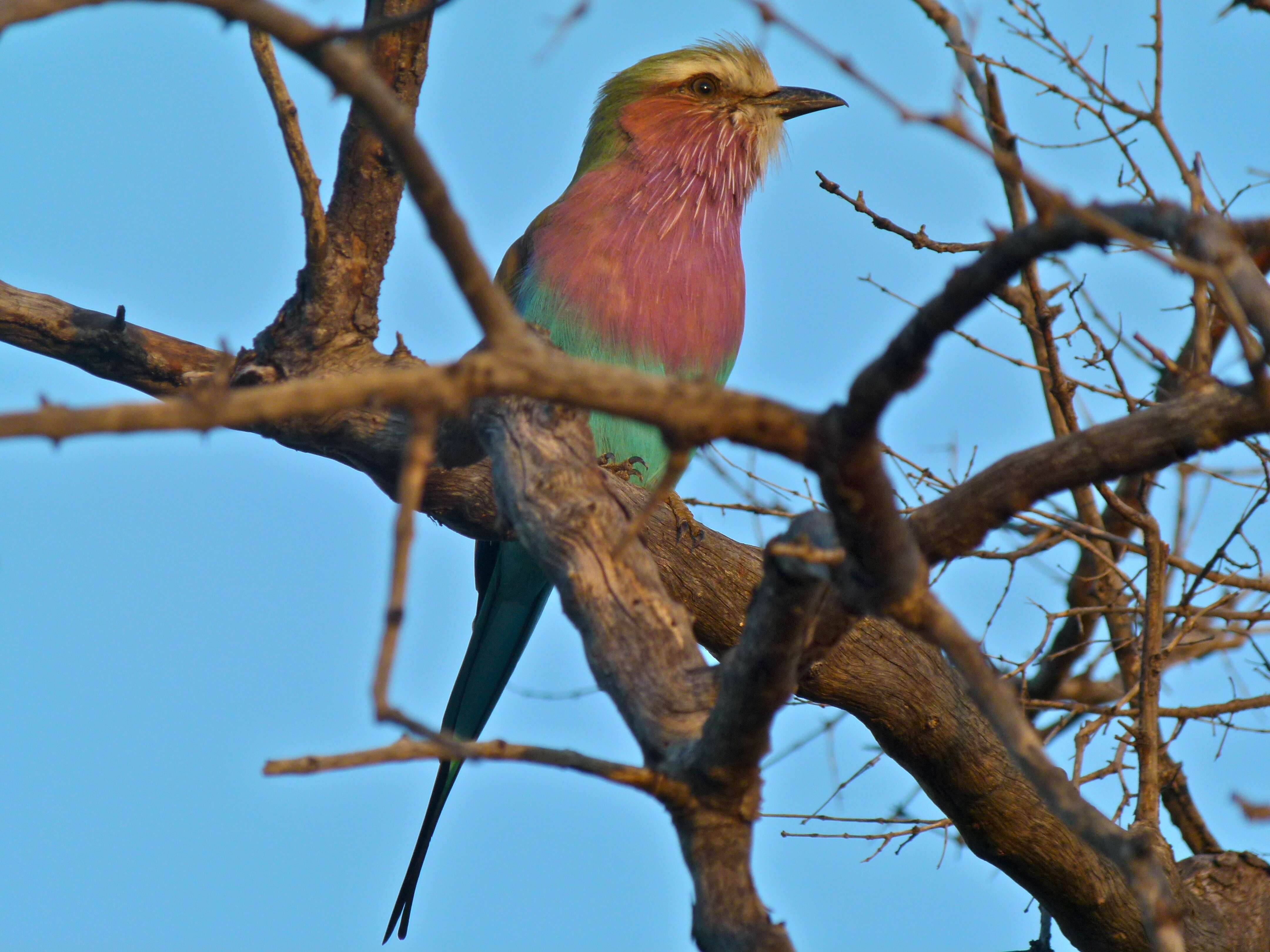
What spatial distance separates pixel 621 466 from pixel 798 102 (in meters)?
1.83

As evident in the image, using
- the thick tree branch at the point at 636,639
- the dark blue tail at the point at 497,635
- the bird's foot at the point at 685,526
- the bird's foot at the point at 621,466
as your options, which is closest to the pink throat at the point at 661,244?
the bird's foot at the point at 621,466

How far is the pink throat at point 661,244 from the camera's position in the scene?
3.64m

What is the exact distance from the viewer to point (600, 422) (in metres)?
3.71

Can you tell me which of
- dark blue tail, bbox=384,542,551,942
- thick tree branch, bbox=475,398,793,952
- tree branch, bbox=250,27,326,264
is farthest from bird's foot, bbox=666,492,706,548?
tree branch, bbox=250,27,326,264

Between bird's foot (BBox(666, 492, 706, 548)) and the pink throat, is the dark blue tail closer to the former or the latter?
bird's foot (BBox(666, 492, 706, 548))

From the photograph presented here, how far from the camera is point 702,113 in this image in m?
4.25

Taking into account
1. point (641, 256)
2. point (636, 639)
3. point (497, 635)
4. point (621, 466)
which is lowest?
point (636, 639)

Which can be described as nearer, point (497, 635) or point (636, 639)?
point (636, 639)

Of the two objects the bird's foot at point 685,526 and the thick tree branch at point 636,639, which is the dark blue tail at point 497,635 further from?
the thick tree branch at point 636,639

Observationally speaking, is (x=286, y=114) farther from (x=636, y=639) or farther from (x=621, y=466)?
(x=636, y=639)

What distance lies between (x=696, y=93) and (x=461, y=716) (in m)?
2.39

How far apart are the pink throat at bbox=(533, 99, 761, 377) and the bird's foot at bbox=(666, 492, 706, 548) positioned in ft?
1.76

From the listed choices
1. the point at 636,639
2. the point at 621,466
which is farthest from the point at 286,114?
the point at 636,639

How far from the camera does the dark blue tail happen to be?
3461 millimetres
